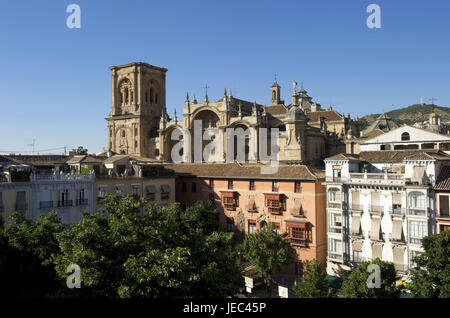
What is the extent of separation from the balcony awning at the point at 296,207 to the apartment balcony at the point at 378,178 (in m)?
5.51

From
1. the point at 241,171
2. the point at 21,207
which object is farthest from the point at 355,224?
the point at 21,207

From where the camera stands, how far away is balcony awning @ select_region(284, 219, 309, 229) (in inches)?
1492

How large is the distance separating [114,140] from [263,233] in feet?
168

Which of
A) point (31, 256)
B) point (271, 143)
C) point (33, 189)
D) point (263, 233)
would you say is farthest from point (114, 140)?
point (31, 256)

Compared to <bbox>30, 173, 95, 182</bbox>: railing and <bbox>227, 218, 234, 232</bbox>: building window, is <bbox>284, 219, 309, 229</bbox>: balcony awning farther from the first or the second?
<bbox>30, 173, 95, 182</bbox>: railing

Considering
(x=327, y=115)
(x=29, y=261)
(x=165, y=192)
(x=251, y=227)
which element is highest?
(x=327, y=115)

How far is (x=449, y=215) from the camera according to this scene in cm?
3091

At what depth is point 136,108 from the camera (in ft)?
248

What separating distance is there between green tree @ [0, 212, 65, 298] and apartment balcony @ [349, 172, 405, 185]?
2556 cm

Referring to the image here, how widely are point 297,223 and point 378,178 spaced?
858 cm

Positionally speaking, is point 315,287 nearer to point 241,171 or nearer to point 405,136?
point 241,171

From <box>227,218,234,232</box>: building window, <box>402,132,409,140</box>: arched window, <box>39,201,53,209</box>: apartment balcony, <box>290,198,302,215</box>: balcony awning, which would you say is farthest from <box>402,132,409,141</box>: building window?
<box>39,201,53,209</box>: apartment balcony

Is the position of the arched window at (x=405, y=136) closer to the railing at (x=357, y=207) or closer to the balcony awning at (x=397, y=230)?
the railing at (x=357, y=207)

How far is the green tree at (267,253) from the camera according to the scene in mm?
33250
